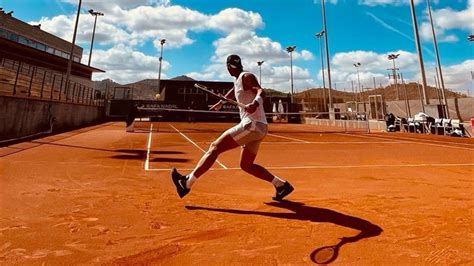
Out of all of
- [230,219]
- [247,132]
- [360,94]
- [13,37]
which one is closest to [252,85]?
[247,132]

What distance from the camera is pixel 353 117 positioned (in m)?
34.8

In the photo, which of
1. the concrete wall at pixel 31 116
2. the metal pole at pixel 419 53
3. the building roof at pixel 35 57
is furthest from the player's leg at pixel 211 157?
the building roof at pixel 35 57

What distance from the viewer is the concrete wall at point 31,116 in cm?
1205

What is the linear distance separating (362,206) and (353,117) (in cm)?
3367

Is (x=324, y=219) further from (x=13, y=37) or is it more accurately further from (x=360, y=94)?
(x=13, y=37)

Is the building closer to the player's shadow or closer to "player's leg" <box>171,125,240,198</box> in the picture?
"player's leg" <box>171,125,240,198</box>

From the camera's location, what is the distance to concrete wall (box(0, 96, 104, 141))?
1205 centimetres

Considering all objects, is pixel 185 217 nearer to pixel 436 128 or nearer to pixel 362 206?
pixel 362 206

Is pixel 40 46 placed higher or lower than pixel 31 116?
higher

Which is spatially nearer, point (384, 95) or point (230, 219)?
point (230, 219)

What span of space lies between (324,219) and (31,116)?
16.2 meters

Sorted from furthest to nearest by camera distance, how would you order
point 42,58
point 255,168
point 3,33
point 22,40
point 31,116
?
point 22,40 → point 3,33 → point 42,58 → point 31,116 → point 255,168

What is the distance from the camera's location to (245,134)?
12.0ft

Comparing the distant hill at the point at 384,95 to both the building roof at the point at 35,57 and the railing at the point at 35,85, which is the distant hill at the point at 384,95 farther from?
the building roof at the point at 35,57
